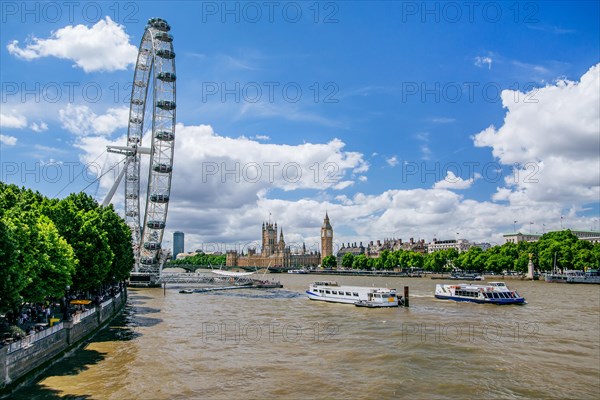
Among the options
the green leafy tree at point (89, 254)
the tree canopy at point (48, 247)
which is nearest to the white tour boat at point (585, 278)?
the tree canopy at point (48, 247)

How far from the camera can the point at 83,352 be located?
33.3 meters

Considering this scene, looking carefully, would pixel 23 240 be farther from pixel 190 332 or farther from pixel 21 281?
pixel 190 332

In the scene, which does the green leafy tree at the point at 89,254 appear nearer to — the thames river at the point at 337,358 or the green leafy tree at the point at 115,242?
the thames river at the point at 337,358

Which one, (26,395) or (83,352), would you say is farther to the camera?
(83,352)

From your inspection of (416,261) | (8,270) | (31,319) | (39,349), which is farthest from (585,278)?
(8,270)

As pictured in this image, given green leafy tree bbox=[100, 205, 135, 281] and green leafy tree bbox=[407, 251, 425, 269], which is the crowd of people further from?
green leafy tree bbox=[407, 251, 425, 269]

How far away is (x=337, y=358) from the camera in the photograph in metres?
32.2

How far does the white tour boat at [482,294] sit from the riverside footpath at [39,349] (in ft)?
161

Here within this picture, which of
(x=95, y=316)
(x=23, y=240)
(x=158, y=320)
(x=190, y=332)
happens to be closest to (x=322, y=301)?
(x=158, y=320)

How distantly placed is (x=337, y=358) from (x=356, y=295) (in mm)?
37020

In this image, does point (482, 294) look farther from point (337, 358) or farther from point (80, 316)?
point (80, 316)

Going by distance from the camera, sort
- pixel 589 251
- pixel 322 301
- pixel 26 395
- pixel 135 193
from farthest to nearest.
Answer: pixel 589 251 < pixel 135 193 < pixel 322 301 < pixel 26 395

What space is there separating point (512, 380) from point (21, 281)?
84.4 feet

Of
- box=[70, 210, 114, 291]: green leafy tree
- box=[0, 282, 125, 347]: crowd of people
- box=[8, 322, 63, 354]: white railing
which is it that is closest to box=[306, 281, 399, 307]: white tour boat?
box=[0, 282, 125, 347]: crowd of people
